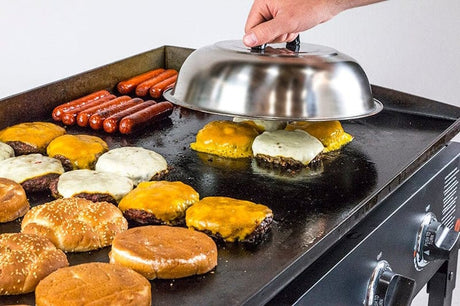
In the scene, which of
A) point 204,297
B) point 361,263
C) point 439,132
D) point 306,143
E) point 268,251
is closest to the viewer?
point 204,297

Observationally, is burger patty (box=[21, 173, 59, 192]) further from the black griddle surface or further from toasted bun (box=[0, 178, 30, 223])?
toasted bun (box=[0, 178, 30, 223])

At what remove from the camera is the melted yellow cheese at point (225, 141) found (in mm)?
3695

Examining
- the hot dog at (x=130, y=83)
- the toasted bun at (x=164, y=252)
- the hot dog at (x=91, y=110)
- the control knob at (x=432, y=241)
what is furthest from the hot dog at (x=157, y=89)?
the toasted bun at (x=164, y=252)

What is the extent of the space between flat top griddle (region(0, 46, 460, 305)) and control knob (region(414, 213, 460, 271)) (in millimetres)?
288

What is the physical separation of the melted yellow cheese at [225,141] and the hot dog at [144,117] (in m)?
0.34

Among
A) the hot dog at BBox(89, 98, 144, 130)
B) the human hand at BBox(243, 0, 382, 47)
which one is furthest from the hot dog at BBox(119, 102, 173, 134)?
the human hand at BBox(243, 0, 382, 47)

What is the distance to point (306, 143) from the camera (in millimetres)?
3639

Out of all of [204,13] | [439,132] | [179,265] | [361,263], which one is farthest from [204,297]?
[204,13]

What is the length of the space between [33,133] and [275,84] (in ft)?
3.65

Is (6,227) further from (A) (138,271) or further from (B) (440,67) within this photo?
(B) (440,67)

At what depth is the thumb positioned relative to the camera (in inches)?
137

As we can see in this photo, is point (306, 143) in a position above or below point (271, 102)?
below

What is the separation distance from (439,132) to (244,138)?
40.8 inches

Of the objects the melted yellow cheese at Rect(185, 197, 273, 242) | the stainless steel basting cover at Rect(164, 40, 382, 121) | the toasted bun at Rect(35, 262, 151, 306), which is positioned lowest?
the melted yellow cheese at Rect(185, 197, 273, 242)
